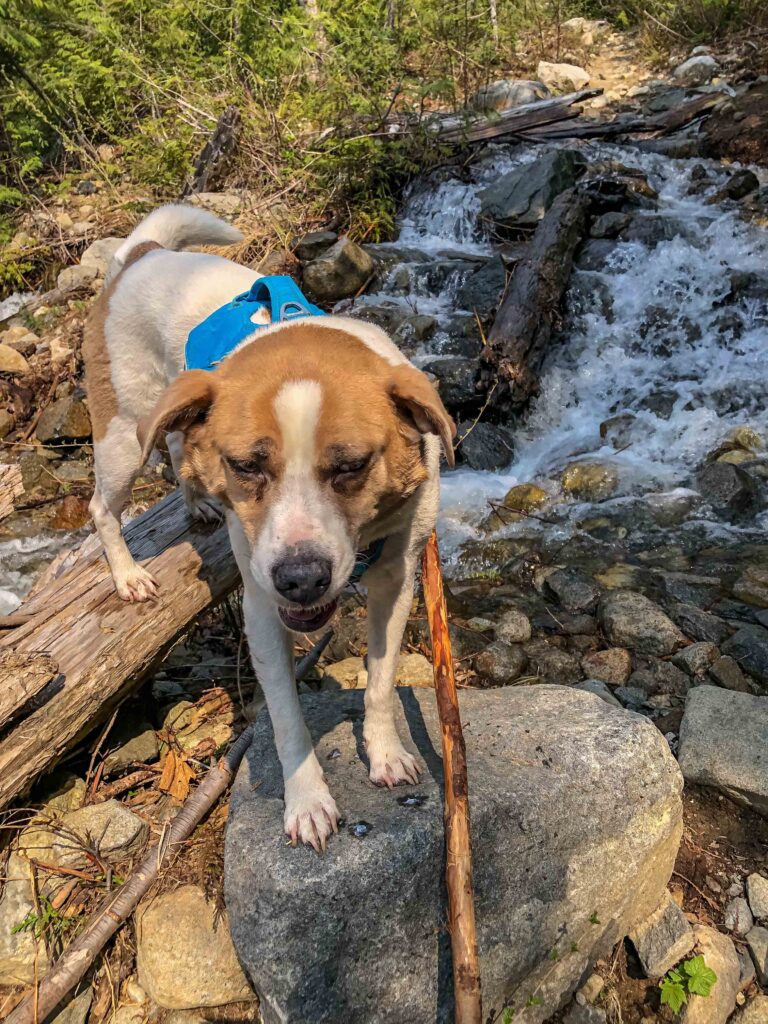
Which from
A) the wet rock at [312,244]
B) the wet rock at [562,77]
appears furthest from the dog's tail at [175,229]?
the wet rock at [562,77]

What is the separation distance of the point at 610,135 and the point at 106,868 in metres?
13.2

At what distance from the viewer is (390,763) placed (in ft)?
9.12

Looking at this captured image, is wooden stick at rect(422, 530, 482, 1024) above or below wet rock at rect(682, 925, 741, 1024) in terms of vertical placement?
above

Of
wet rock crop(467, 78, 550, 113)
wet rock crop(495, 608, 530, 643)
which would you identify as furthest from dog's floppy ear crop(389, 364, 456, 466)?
wet rock crop(467, 78, 550, 113)

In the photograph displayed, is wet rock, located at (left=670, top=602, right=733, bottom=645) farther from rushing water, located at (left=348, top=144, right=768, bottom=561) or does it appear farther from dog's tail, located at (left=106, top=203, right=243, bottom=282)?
dog's tail, located at (left=106, top=203, right=243, bottom=282)

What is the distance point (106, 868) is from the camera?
292 centimetres

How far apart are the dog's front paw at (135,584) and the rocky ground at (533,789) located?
2.20 ft

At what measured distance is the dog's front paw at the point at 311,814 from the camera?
2459mm

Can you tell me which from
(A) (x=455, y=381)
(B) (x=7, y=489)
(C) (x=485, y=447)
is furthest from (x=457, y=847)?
(A) (x=455, y=381)

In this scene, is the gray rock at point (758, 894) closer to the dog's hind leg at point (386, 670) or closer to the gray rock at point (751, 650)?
the dog's hind leg at point (386, 670)

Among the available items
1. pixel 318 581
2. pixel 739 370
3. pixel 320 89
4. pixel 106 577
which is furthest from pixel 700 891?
pixel 320 89

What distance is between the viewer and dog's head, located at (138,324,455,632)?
220cm

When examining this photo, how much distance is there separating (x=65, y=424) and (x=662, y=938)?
22.6ft

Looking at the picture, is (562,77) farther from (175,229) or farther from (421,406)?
(421,406)
